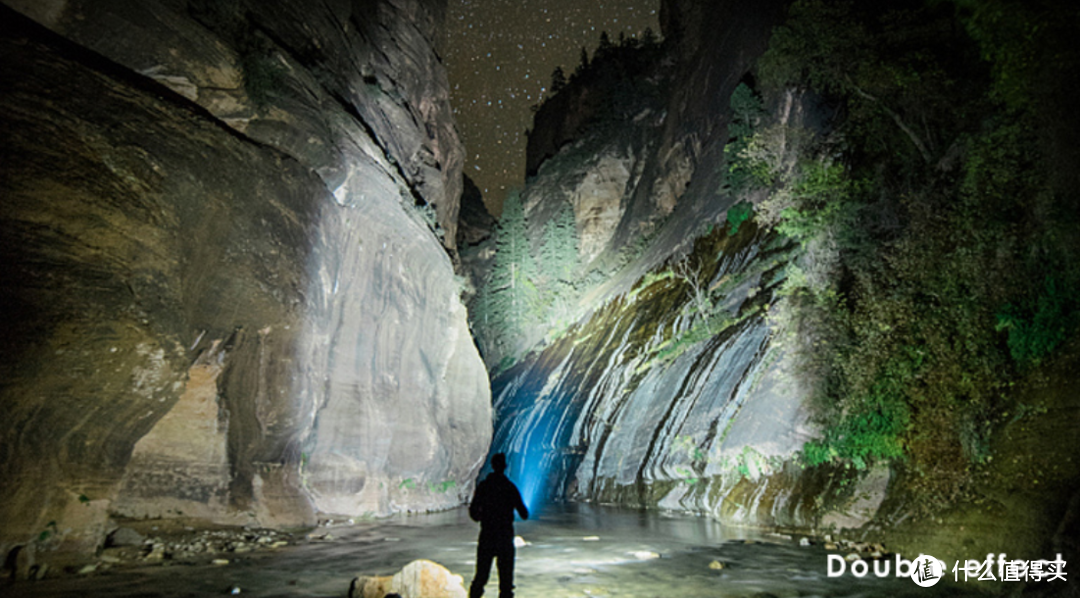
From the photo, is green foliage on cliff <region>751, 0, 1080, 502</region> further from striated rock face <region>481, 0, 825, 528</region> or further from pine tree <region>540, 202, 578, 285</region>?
pine tree <region>540, 202, 578, 285</region>

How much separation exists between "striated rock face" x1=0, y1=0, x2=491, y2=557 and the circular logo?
44.5ft

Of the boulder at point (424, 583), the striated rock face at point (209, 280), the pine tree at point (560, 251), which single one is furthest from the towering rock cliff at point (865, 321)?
the pine tree at point (560, 251)

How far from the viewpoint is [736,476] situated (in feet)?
57.2

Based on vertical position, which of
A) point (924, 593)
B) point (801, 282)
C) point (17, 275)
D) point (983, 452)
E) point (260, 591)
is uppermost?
point (801, 282)

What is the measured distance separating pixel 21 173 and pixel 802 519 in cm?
1786

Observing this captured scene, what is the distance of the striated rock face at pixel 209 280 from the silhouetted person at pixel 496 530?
8.12 metres

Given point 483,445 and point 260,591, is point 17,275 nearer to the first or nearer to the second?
point 260,591

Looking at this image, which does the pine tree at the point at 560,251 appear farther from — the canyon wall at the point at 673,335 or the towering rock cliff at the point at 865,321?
the towering rock cliff at the point at 865,321

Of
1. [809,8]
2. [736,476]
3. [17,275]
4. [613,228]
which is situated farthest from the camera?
[613,228]

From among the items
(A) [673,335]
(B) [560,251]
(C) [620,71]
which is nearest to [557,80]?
(C) [620,71]

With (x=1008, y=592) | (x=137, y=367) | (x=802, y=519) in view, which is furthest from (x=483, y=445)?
(x=1008, y=592)

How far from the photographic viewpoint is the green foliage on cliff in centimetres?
950

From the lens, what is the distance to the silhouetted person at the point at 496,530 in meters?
5.55

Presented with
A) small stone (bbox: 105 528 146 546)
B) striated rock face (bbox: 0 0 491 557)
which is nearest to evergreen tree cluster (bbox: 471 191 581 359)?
striated rock face (bbox: 0 0 491 557)
